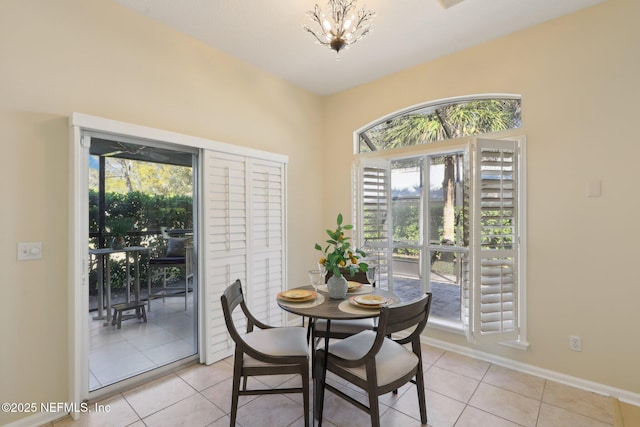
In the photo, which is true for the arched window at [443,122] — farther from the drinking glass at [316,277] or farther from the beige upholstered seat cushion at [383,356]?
the beige upholstered seat cushion at [383,356]

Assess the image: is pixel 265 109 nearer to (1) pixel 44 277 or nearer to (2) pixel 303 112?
(2) pixel 303 112

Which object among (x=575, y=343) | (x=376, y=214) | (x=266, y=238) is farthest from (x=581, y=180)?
(x=266, y=238)

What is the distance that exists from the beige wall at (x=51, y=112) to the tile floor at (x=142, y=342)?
0.27 meters

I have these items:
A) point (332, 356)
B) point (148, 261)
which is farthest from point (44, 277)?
point (332, 356)

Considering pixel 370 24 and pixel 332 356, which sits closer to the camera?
pixel 332 356

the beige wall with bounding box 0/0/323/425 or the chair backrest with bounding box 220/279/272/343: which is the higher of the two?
the beige wall with bounding box 0/0/323/425

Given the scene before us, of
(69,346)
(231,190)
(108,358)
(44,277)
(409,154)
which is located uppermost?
(409,154)

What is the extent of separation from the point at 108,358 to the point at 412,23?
3.78 m

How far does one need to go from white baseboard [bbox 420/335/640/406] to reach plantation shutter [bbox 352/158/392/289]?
931 mm

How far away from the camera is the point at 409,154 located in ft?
11.2

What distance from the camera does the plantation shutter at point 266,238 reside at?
3260 millimetres

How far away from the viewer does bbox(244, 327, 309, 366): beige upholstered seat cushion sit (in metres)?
1.96

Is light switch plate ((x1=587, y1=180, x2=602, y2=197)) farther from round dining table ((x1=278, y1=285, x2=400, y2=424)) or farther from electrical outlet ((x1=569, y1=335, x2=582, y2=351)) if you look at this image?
round dining table ((x1=278, y1=285, x2=400, y2=424))

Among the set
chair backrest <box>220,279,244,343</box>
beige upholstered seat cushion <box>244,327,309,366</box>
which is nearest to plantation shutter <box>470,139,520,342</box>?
beige upholstered seat cushion <box>244,327,309,366</box>
